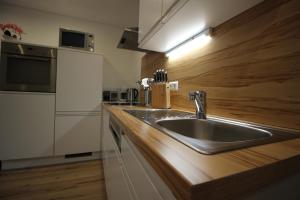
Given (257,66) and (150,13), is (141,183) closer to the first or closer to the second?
(257,66)

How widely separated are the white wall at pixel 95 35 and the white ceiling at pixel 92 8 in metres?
0.10

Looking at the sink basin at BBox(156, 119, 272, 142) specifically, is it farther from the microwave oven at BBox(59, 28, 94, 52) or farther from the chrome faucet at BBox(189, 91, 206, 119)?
the microwave oven at BBox(59, 28, 94, 52)

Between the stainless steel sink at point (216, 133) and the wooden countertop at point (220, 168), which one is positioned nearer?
the wooden countertop at point (220, 168)

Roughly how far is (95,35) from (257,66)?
283cm

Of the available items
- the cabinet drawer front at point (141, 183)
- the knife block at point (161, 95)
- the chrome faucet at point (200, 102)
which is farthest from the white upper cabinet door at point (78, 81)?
the cabinet drawer front at point (141, 183)

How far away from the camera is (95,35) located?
2.92m

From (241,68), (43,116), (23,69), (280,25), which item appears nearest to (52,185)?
(43,116)

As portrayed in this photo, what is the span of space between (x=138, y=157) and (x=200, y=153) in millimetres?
212

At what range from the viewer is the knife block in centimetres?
145

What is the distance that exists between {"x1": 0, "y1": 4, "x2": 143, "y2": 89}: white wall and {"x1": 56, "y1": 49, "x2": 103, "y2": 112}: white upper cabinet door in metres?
0.71

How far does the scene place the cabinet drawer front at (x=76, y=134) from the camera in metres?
2.11

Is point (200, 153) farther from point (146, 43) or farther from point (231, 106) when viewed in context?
point (146, 43)

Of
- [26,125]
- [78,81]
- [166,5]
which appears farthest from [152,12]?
[26,125]

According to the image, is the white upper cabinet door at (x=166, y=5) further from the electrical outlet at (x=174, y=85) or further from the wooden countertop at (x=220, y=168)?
the wooden countertop at (x=220, y=168)
